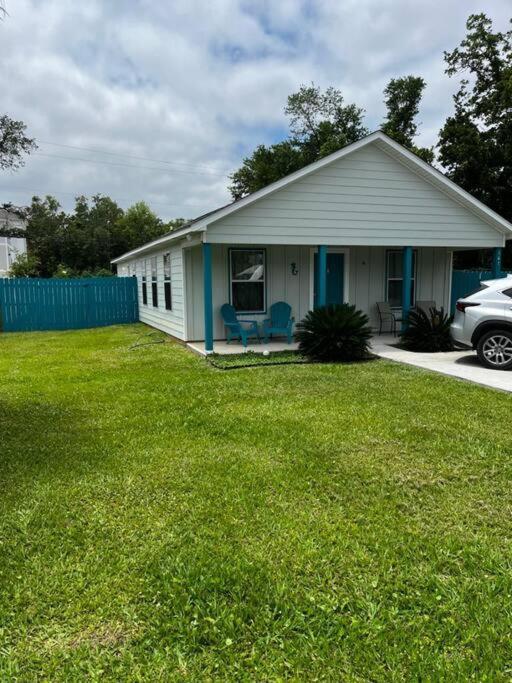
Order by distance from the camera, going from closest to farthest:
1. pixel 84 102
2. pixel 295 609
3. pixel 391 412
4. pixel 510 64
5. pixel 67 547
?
pixel 295 609 → pixel 67 547 → pixel 391 412 → pixel 84 102 → pixel 510 64

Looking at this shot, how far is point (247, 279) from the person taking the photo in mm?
11055

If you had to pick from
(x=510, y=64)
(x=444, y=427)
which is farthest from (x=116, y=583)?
(x=510, y=64)

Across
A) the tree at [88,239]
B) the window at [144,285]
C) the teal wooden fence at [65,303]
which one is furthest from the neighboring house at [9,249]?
the window at [144,285]

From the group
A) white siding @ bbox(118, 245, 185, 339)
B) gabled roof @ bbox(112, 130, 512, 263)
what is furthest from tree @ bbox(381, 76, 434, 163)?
white siding @ bbox(118, 245, 185, 339)

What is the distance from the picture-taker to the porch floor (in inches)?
368

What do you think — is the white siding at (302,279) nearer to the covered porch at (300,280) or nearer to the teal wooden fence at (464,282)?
the covered porch at (300,280)

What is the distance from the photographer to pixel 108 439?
4422 millimetres

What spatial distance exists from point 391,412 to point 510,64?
22.6m

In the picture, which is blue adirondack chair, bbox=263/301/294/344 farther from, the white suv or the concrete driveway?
the white suv

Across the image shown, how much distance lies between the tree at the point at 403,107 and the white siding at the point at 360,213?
601 inches

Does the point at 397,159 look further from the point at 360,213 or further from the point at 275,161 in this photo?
the point at 275,161

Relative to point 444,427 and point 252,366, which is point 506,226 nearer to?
point 252,366

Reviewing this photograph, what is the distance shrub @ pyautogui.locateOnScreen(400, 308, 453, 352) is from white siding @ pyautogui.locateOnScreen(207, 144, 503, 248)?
193 cm

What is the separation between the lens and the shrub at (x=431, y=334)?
957cm
